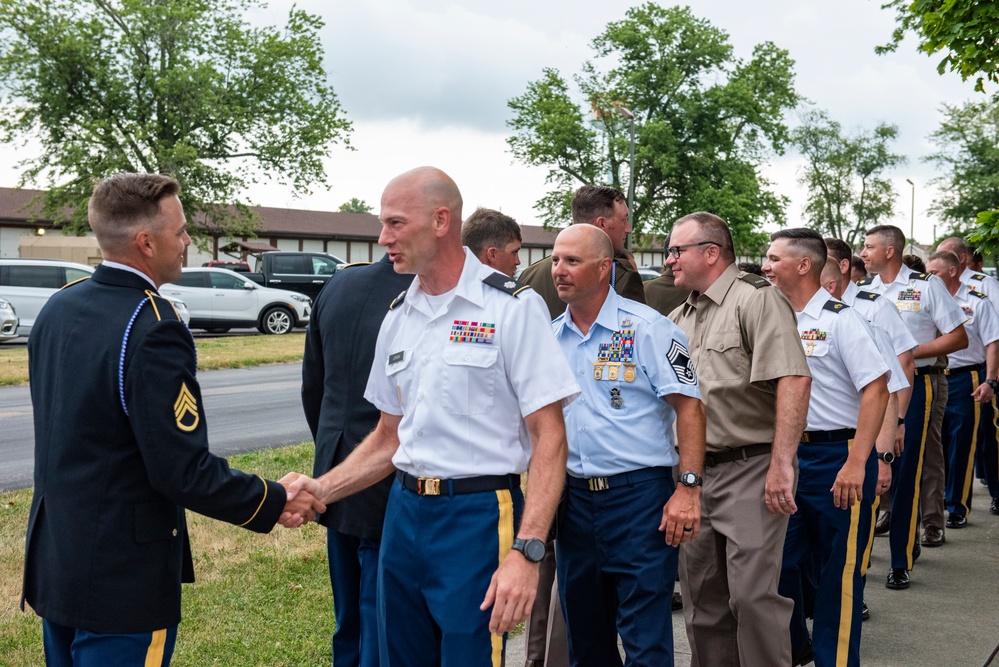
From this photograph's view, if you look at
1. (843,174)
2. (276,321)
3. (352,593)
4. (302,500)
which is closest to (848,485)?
(352,593)

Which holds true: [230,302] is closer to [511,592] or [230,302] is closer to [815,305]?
[815,305]

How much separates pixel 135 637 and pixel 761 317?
9.06 ft

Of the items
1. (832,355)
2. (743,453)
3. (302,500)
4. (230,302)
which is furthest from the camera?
(230,302)

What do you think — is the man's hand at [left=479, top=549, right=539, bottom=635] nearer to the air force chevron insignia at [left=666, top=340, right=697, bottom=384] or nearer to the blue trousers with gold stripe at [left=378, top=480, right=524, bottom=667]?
the blue trousers with gold stripe at [left=378, top=480, right=524, bottom=667]

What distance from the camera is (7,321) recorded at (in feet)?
67.2

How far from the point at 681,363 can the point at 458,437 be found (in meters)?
1.22

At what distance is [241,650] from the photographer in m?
5.06

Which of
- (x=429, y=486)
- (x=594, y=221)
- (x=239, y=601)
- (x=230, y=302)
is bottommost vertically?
(x=239, y=601)

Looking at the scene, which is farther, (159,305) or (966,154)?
(966,154)

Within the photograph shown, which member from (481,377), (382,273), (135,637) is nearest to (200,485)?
(135,637)

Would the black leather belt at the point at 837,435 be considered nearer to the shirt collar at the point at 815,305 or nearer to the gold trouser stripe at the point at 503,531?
the shirt collar at the point at 815,305

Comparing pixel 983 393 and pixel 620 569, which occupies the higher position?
pixel 983 393

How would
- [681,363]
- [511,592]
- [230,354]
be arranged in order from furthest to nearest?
[230,354] → [681,363] → [511,592]

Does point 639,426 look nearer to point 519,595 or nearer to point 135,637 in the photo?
point 519,595
